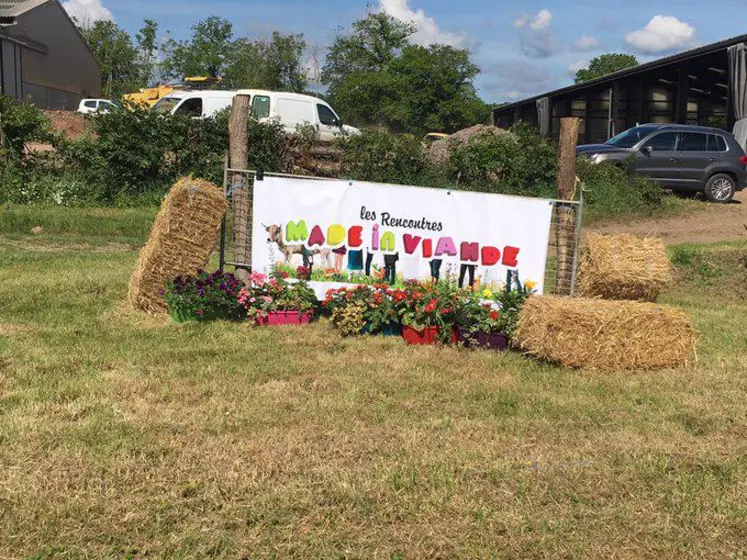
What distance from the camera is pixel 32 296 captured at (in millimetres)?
7914

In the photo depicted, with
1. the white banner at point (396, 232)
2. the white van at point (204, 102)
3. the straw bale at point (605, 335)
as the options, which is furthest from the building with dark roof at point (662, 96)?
the straw bale at point (605, 335)

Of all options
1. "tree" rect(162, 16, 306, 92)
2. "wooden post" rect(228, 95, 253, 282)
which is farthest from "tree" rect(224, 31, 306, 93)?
"wooden post" rect(228, 95, 253, 282)

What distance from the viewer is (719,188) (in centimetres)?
1803

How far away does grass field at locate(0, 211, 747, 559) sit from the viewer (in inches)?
130

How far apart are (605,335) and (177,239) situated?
415cm

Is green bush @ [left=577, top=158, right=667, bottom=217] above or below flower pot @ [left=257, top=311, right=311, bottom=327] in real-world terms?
above

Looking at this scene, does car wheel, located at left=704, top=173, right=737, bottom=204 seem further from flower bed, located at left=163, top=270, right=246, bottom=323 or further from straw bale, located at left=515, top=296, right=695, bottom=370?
flower bed, located at left=163, top=270, right=246, bottom=323

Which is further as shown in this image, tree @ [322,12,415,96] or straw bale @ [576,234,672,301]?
tree @ [322,12,415,96]

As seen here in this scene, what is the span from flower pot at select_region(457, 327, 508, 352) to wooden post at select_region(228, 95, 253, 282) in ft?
7.98

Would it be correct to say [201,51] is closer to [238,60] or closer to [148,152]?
[238,60]

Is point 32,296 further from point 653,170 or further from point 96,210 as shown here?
point 653,170

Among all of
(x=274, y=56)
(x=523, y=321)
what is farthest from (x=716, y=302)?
(x=274, y=56)

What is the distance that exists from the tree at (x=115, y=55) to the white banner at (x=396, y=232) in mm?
62237

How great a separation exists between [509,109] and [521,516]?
48.0 meters
